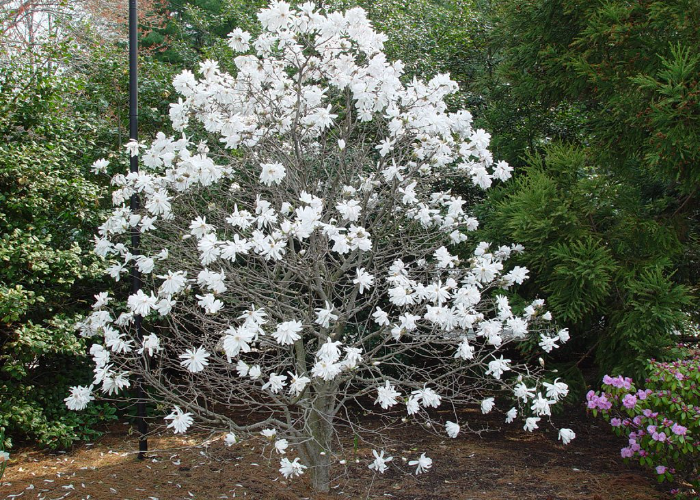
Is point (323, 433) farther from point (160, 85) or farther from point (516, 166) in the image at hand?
point (160, 85)

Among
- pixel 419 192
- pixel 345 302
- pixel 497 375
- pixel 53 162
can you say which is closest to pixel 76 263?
pixel 53 162

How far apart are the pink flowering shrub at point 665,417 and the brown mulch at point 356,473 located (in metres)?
0.36

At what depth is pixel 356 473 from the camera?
3.80m

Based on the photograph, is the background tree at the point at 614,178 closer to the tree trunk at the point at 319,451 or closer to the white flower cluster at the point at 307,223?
the white flower cluster at the point at 307,223

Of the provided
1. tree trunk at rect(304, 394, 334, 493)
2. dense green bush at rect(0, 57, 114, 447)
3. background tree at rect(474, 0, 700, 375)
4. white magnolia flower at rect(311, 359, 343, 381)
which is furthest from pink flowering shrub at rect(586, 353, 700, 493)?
dense green bush at rect(0, 57, 114, 447)

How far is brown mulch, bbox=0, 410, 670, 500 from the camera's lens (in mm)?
3426

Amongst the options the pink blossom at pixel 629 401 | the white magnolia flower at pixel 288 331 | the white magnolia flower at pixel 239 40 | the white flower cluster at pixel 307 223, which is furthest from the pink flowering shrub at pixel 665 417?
the white magnolia flower at pixel 239 40

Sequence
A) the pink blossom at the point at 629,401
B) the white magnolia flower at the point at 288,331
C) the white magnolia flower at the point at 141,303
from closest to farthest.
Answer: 1. the white magnolia flower at the point at 288,331
2. the white magnolia flower at the point at 141,303
3. the pink blossom at the point at 629,401

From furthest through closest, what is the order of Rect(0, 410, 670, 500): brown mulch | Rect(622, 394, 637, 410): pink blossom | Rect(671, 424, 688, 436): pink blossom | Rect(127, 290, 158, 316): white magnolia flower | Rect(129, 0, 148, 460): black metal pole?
1. Rect(129, 0, 148, 460): black metal pole
2. Rect(0, 410, 670, 500): brown mulch
3. Rect(622, 394, 637, 410): pink blossom
4. Rect(671, 424, 688, 436): pink blossom
5. Rect(127, 290, 158, 316): white magnolia flower

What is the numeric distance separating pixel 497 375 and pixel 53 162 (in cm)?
352

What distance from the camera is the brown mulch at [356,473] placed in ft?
11.2

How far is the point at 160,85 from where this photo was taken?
5742mm

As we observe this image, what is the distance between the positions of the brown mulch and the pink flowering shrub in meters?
0.36

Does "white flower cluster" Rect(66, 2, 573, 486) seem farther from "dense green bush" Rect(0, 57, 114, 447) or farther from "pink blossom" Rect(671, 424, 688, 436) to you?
"dense green bush" Rect(0, 57, 114, 447)
